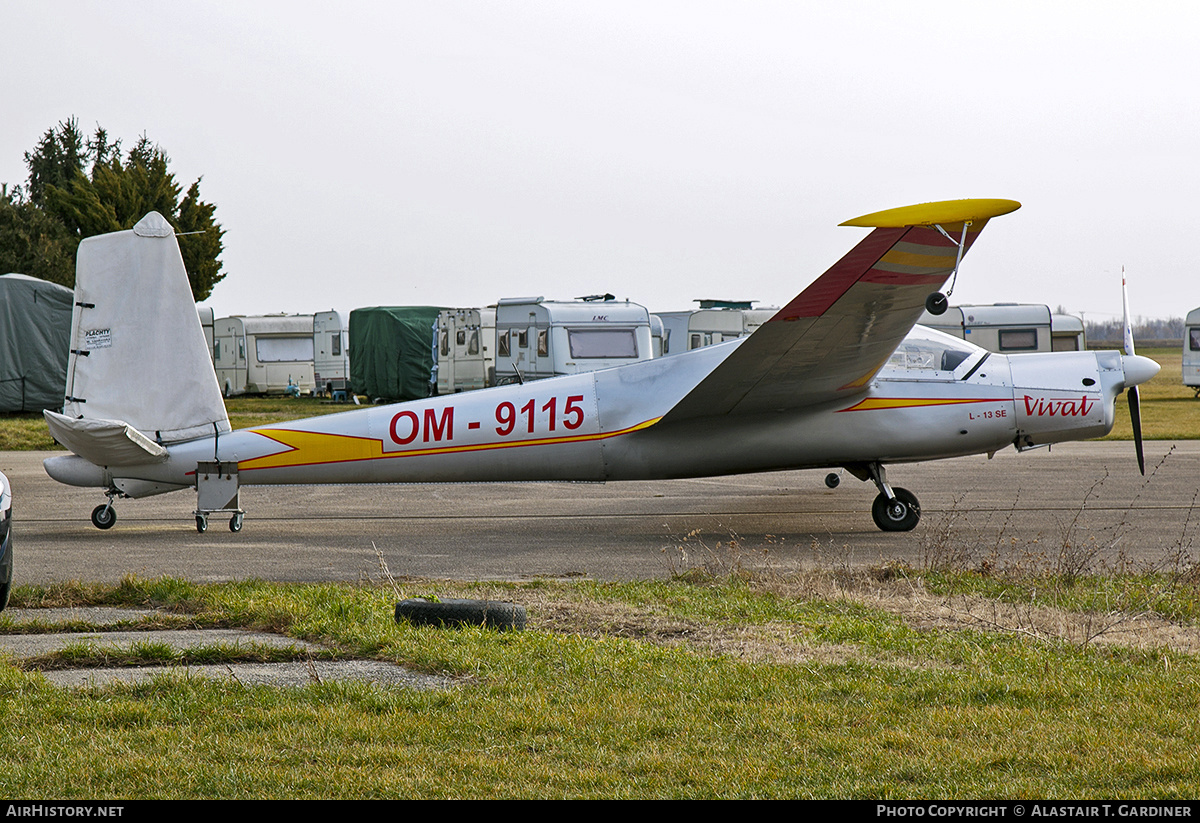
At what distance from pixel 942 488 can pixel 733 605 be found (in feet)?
31.7

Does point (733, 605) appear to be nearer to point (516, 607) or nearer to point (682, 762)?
point (516, 607)

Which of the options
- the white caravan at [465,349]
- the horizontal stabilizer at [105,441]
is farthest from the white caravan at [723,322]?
the horizontal stabilizer at [105,441]

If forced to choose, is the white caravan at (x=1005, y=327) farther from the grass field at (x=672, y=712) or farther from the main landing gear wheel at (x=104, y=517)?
the grass field at (x=672, y=712)

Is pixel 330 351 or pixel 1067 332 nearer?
pixel 1067 332

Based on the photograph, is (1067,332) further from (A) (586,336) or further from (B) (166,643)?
(B) (166,643)

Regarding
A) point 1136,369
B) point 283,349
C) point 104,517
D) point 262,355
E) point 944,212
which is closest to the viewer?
point 944,212

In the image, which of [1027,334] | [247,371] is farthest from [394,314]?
[1027,334]

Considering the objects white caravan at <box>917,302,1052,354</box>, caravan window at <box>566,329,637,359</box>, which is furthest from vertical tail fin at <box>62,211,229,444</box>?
white caravan at <box>917,302,1052,354</box>

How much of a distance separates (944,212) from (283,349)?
116 feet

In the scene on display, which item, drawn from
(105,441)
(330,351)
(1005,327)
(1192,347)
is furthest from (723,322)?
(105,441)

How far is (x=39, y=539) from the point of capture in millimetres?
10914

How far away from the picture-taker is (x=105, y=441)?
35.1 ft

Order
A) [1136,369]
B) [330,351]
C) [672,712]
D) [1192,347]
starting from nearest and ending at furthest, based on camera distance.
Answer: [672,712], [1136,369], [1192,347], [330,351]

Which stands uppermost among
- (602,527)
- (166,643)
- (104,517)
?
(104,517)
